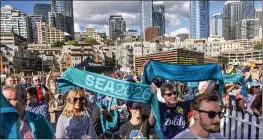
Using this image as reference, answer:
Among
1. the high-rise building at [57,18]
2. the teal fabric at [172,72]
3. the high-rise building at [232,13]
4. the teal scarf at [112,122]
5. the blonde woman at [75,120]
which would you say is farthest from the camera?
the high-rise building at [232,13]

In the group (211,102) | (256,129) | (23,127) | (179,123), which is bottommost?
(256,129)

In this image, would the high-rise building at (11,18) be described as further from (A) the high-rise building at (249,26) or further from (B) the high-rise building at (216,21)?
(A) the high-rise building at (249,26)

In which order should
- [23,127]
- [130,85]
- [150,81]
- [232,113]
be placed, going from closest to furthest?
[23,127] → [130,85] → [150,81] → [232,113]

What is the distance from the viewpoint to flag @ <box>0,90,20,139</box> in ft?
6.19

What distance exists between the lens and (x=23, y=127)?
2340 mm

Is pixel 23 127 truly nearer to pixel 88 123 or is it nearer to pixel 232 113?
pixel 88 123

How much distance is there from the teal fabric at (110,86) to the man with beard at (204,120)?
1.26m

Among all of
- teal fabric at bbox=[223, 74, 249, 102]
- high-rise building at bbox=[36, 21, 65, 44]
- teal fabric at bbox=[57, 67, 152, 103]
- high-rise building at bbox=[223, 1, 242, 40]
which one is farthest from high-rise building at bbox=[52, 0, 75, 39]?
teal fabric at bbox=[223, 74, 249, 102]

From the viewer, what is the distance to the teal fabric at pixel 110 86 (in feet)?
11.1

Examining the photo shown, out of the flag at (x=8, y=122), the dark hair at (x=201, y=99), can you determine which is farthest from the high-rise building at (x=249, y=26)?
the flag at (x=8, y=122)

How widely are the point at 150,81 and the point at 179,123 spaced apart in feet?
2.66

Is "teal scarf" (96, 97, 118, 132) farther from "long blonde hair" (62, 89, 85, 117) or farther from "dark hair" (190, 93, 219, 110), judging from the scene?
"dark hair" (190, 93, 219, 110)

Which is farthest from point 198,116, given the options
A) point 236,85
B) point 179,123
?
point 236,85

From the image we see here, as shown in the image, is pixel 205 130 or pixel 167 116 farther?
pixel 167 116
